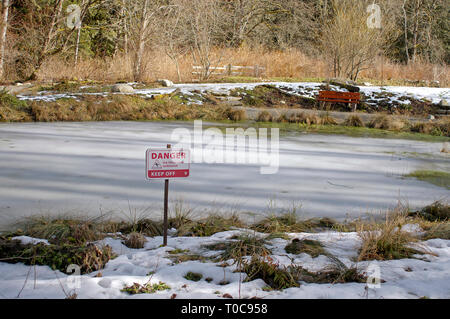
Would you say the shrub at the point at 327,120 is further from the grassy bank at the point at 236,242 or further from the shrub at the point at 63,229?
the shrub at the point at 63,229

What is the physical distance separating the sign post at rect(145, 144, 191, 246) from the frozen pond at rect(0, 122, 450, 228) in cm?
105

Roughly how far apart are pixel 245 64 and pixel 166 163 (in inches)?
751

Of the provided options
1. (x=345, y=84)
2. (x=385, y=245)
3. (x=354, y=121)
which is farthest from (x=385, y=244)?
(x=345, y=84)

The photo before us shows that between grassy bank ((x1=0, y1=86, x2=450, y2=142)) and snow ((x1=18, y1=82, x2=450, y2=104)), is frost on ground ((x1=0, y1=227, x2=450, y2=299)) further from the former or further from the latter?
snow ((x1=18, y1=82, x2=450, y2=104))

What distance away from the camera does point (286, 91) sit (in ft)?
50.2

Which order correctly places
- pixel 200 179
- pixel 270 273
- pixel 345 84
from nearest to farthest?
pixel 270 273, pixel 200 179, pixel 345 84

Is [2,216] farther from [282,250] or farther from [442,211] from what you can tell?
[442,211]

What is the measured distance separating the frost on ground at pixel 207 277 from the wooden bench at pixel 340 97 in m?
10.8

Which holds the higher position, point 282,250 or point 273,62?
point 273,62

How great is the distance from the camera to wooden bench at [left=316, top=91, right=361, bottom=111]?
1389 cm

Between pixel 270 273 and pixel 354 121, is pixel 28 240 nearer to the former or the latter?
pixel 270 273

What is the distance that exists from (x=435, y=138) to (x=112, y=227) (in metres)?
8.83

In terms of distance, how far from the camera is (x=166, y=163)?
3.40 meters
